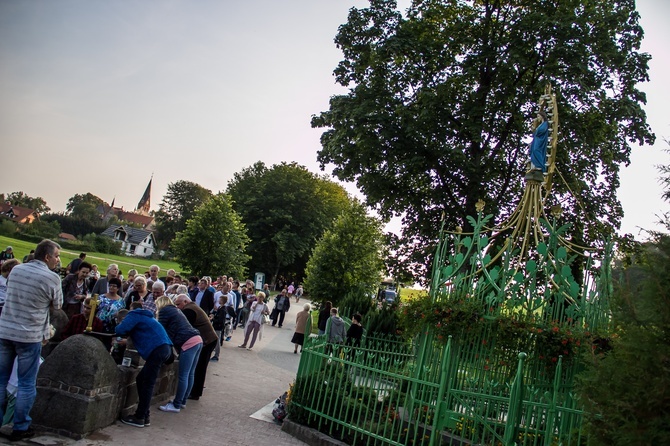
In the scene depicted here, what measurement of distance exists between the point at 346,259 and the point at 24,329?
28964 millimetres

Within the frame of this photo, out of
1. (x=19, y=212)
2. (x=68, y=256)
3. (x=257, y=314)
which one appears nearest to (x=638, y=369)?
(x=257, y=314)

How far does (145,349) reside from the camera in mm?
7090

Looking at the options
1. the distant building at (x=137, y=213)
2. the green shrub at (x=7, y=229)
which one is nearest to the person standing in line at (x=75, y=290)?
the green shrub at (x=7, y=229)

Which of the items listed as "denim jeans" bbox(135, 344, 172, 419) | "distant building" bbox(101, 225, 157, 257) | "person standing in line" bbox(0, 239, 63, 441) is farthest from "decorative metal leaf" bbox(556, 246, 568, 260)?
"distant building" bbox(101, 225, 157, 257)

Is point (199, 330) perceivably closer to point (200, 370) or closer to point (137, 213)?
point (200, 370)

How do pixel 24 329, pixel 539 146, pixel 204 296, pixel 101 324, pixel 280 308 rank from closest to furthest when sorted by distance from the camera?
1. pixel 24 329
2. pixel 101 324
3. pixel 539 146
4. pixel 204 296
5. pixel 280 308

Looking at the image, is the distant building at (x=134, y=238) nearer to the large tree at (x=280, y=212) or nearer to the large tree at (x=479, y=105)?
the large tree at (x=280, y=212)

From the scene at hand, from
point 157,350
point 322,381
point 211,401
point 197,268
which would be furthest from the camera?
point 197,268

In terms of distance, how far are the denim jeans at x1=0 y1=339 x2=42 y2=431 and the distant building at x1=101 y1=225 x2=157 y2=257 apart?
106570 mm

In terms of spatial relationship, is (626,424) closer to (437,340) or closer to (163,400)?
(437,340)

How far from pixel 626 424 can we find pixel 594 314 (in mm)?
5609

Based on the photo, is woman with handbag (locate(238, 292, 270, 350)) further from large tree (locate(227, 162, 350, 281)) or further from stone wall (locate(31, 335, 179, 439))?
large tree (locate(227, 162, 350, 281))

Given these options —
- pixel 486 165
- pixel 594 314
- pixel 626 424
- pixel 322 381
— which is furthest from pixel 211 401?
pixel 486 165

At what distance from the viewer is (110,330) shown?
25.6ft
